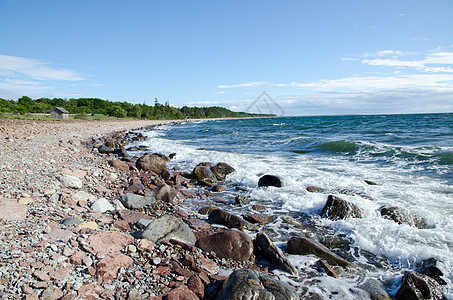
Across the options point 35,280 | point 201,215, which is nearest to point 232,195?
point 201,215

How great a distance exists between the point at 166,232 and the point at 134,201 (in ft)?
6.32

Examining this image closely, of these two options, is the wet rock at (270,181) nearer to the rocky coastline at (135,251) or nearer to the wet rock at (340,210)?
the rocky coastline at (135,251)

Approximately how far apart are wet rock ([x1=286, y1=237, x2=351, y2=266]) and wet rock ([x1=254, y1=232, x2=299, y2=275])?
38 centimetres

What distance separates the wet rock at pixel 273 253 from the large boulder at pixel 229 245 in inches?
6.1

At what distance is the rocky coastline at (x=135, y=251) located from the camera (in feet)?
8.55

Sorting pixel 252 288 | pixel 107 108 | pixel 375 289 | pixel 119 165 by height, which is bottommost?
pixel 375 289

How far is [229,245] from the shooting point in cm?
380

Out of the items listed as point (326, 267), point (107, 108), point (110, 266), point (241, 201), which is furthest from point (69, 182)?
point (107, 108)

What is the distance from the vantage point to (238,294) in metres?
2.51

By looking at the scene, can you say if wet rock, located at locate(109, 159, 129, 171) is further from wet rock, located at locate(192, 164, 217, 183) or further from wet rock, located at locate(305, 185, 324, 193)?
wet rock, located at locate(305, 185, 324, 193)

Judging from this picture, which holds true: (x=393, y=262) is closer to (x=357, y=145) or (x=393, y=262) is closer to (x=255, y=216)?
(x=255, y=216)

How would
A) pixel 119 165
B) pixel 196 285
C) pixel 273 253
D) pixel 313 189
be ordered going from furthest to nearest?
1. pixel 119 165
2. pixel 313 189
3. pixel 273 253
4. pixel 196 285

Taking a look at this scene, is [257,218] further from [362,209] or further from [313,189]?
[313,189]

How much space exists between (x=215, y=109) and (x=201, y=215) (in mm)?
149507
